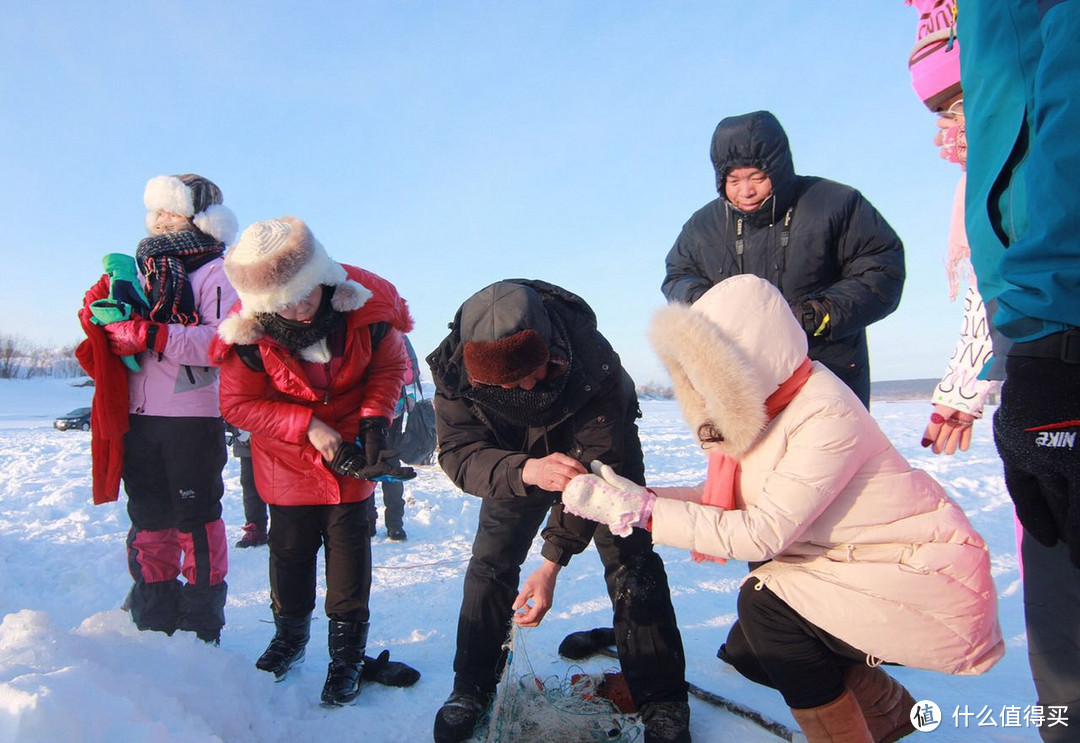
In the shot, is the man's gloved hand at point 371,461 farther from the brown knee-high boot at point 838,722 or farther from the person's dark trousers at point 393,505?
the person's dark trousers at point 393,505

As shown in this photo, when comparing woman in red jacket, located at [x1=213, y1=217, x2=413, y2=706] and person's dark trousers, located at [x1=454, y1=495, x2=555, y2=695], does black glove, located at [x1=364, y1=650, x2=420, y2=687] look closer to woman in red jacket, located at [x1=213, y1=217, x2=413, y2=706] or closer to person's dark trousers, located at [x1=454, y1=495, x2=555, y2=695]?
woman in red jacket, located at [x1=213, y1=217, x2=413, y2=706]

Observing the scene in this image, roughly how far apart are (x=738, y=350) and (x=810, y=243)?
1.05 metres

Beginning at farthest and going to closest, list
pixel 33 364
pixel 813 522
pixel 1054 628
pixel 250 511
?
1. pixel 33 364
2. pixel 250 511
3. pixel 813 522
4. pixel 1054 628

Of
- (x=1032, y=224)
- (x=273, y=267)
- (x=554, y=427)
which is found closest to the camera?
(x=1032, y=224)

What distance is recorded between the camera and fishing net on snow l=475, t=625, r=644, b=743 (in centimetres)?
224

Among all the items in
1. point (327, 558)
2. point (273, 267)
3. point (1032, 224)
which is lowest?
point (327, 558)

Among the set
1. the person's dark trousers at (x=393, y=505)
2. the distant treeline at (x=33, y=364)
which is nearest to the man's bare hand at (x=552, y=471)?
the person's dark trousers at (x=393, y=505)

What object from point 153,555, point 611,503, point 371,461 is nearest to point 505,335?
point 611,503

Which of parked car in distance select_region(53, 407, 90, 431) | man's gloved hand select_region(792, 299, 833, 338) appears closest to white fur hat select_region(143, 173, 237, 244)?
man's gloved hand select_region(792, 299, 833, 338)

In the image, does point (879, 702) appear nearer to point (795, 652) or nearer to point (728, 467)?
point (795, 652)

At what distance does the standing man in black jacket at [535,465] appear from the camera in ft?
7.06

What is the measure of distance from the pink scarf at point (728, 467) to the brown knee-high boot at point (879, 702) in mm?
529

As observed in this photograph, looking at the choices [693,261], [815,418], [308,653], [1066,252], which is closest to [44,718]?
[308,653]

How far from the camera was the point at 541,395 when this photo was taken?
2.24 meters
